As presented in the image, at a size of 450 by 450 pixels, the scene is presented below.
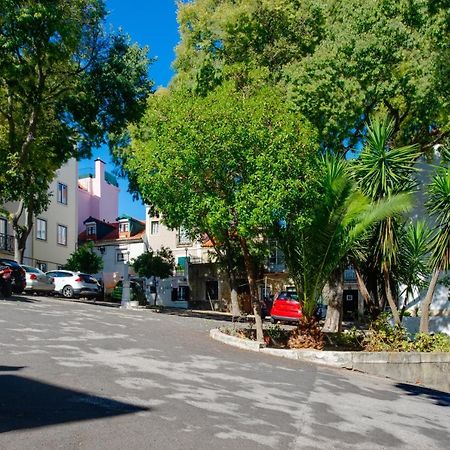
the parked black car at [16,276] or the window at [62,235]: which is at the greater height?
the window at [62,235]

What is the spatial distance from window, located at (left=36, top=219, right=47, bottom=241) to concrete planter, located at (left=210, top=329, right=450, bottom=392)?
3351 centimetres

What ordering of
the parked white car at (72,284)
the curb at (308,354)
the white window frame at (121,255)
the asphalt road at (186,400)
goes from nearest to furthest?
the asphalt road at (186,400), the curb at (308,354), the parked white car at (72,284), the white window frame at (121,255)

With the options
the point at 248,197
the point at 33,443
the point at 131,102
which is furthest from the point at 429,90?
the point at 33,443

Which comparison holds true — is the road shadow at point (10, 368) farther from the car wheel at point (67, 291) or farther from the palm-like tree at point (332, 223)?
the car wheel at point (67, 291)

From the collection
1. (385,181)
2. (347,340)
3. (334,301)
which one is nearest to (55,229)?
(334,301)

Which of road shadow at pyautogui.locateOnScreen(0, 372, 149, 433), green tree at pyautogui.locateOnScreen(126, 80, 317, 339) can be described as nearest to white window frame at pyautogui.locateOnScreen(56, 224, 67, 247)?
green tree at pyautogui.locateOnScreen(126, 80, 317, 339)

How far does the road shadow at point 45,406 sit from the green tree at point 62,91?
59.0 ft

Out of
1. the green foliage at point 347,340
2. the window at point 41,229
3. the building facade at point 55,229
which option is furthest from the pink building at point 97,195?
the green foliage at point 347,340

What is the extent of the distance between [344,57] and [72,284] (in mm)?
18896

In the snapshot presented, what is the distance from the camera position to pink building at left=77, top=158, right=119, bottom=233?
5619 cm

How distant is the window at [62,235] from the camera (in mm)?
45781

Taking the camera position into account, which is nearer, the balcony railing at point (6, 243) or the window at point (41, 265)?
the balcony railing at point (6, 243)

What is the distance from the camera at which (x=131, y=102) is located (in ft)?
81.4

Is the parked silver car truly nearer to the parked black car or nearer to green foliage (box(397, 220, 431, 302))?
the parked black car
